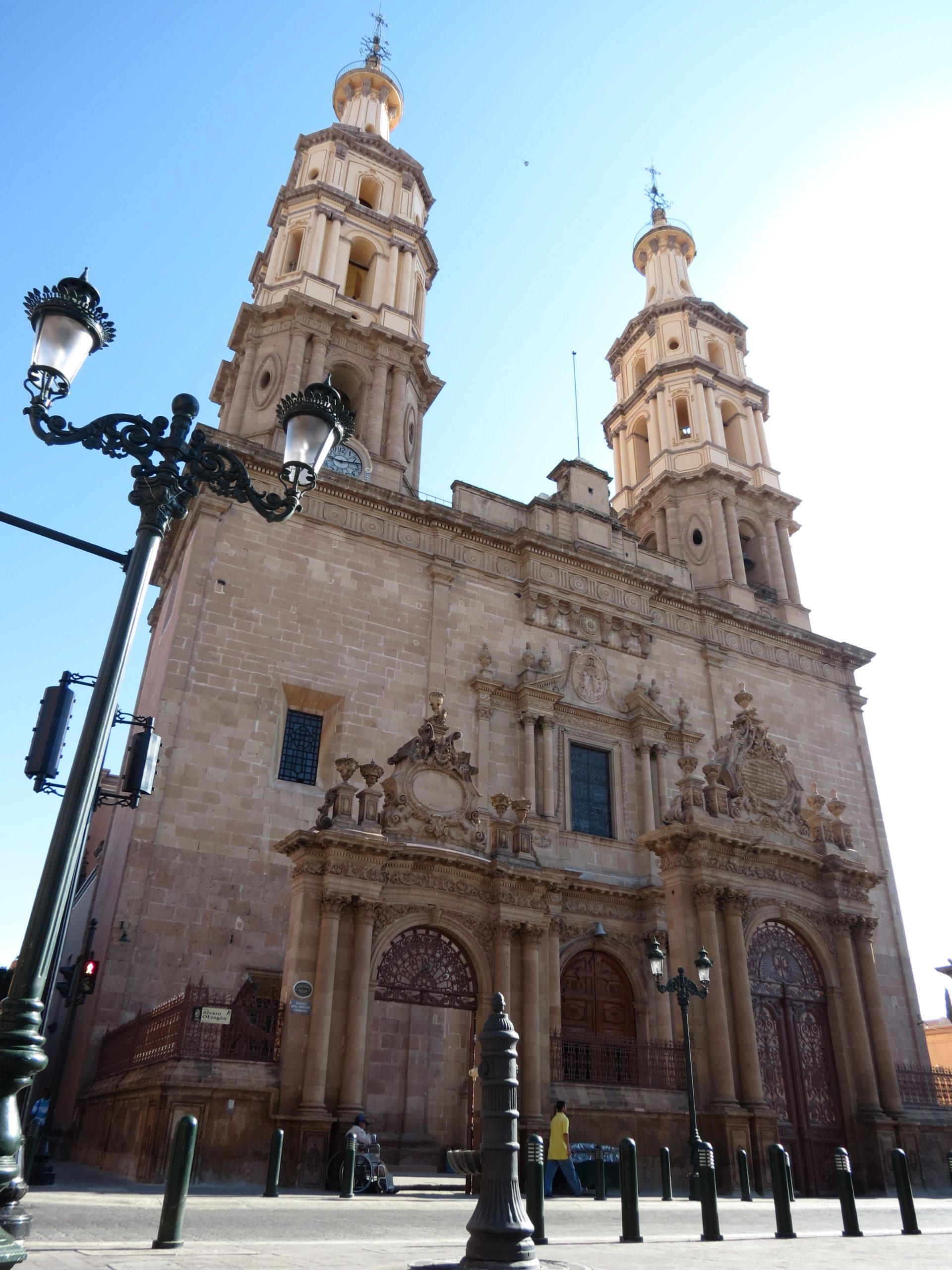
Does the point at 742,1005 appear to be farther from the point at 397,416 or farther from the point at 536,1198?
the point at 397,416

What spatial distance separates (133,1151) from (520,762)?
Answer: 41.1 ft

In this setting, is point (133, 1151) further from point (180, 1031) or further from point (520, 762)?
point (520, 762)

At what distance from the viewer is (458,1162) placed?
871 cm

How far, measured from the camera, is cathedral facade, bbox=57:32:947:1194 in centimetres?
1509

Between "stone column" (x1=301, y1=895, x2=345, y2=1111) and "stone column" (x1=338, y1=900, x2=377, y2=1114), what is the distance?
0.31m

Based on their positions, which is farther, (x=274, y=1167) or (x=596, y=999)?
(x=596, y=999)

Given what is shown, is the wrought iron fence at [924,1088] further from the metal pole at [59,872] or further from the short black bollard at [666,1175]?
the metal pole at [59,872]

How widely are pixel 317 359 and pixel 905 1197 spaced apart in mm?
25278

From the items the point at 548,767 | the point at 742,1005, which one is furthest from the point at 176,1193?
the point at 548,767

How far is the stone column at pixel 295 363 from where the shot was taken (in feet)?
89.0

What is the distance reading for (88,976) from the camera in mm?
17531

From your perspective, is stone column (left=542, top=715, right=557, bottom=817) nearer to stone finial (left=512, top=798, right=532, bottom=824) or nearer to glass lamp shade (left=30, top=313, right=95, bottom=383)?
stone finial (left=512, top=798, right=532, bottom=824)

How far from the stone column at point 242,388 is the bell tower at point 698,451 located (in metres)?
14.2

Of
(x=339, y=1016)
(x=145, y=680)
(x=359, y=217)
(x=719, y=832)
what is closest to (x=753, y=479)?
(x=359, y=217)
